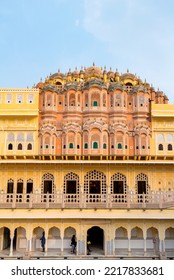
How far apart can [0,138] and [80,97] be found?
6.61m

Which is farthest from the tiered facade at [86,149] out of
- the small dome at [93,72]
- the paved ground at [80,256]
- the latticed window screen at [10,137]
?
the small dome at [93,72]

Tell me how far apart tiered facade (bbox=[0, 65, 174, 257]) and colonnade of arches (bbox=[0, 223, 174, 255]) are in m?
0.06

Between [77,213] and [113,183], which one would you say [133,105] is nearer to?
[113,183]

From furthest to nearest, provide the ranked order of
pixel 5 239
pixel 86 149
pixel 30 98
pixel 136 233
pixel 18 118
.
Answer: pixel 30 98 < pixel 18 118 < pixel 86 149 < pixel 5 239 < pixel 136 233

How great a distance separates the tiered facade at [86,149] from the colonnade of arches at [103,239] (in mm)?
65

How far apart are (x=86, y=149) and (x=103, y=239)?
6281 mm

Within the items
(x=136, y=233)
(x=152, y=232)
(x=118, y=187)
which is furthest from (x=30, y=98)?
(x=152, y=232)

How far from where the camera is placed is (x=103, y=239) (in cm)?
2225

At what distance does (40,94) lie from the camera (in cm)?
2609

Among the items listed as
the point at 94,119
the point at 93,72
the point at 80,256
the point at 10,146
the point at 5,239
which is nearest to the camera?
the point at 80,256

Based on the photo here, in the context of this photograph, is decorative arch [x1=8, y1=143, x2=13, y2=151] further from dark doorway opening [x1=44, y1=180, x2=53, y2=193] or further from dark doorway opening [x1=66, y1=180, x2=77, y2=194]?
dark doorway opening [x1=66, y1=180, x2=77, y2=194]

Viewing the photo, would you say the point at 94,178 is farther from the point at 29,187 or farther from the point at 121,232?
the point at 29,187

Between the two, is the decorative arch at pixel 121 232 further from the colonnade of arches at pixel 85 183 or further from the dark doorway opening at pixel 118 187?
the dark doorway opening at pixel 118 187

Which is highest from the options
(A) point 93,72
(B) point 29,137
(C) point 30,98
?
(A) point 93,72
